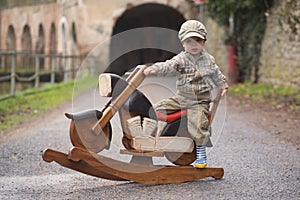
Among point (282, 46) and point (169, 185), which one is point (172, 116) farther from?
point (282, 46)

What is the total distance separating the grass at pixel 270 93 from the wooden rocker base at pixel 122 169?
597 centimetres

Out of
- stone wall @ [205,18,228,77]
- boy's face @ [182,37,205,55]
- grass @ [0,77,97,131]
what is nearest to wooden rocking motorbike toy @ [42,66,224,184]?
boy's face @ [182,37,205,55]

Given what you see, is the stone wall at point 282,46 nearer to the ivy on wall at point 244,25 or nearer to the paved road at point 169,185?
the ivy on wall at point 244,25

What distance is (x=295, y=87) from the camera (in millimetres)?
12977

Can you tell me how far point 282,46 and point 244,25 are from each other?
9.52 ft

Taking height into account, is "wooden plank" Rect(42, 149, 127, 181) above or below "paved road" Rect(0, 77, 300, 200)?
above

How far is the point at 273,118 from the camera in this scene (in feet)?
32.1

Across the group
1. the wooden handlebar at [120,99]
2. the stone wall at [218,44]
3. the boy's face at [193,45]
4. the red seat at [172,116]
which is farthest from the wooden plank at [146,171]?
the stone wall at [218,44]

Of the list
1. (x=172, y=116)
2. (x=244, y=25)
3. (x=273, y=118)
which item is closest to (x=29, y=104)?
(x=273, y=118)

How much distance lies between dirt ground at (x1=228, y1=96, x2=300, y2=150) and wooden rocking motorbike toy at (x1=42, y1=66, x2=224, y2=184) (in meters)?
2.46

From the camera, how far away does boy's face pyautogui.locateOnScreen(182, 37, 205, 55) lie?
4.87 metres

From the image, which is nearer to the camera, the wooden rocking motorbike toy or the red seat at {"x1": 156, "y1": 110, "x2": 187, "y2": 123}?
the wooden rocking motorbike toy

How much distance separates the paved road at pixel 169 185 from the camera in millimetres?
4633

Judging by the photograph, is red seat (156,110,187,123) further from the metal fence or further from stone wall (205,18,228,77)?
stone wall (205,18,228,77)
